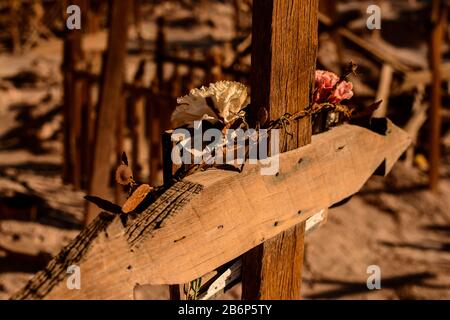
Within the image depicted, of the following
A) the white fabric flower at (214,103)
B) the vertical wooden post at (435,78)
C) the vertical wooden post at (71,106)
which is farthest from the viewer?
the vertical wooden post at (435,78)

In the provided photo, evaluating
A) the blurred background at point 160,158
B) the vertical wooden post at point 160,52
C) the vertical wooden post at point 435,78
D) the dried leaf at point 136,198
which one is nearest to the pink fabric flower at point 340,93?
the dried leaf at point 136,198

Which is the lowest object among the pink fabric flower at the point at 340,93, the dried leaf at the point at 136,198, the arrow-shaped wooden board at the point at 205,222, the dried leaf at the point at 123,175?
the arrow-shaped wooden board at the point at 205,222

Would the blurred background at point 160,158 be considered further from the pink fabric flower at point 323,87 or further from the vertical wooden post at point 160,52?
the pink fabric flower at point 323,87

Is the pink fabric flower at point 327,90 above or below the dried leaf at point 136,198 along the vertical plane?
above

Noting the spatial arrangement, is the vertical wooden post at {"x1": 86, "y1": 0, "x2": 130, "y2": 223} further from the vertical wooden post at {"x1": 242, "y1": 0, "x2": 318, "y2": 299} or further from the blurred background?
the vertical wooden post at {"x1": 242, "y1": 0, "x2": 318, "y2": 299}

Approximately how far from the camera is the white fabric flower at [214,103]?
4.81ft

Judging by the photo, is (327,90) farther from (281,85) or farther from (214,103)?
(214,103)

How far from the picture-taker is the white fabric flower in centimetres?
147

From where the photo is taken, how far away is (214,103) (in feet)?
4.76

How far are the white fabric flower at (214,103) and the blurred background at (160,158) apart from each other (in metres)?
1.95

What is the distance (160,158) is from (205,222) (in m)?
4.27
